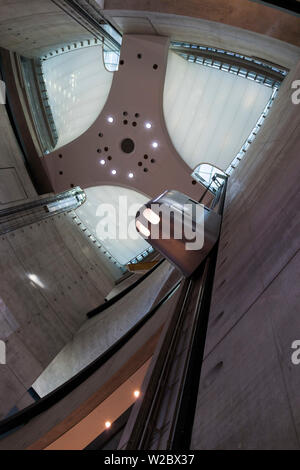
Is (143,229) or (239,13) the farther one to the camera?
(239,13)

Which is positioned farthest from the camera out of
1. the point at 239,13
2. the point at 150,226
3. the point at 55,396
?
the point at 239,13

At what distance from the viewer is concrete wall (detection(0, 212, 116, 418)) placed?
247 inches

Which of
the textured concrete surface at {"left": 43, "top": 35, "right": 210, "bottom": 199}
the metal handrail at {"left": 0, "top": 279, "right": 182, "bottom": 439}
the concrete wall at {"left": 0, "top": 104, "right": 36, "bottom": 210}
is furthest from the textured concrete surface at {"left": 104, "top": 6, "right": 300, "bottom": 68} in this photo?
the metal handrail at {"left": 0, "top": 279, "right": 182, "bottom": 439}

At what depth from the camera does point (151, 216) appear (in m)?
4.01

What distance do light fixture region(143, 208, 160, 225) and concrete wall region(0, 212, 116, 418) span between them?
3.95 meters

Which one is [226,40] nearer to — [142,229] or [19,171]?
[142,229]

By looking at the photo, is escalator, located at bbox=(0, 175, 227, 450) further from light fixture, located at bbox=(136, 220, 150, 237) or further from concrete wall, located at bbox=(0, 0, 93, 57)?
concrete wall, located at bbox=(0, 0, 93, 57)

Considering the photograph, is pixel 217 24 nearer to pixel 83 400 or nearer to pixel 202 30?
pixel 202 30

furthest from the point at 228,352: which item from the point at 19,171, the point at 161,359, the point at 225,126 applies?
the point at 225,126

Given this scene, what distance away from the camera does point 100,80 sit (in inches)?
509

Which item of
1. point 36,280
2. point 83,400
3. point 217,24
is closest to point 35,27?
point 217,24

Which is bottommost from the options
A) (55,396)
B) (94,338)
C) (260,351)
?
(94,338)

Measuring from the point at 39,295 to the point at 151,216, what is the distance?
16.7 ft

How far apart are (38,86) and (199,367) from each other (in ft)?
41.8
